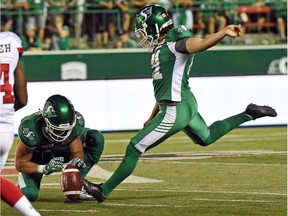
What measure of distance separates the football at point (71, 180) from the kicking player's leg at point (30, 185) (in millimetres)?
492

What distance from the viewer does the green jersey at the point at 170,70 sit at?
849 centimetres

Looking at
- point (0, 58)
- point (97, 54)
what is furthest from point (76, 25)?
point (0, 58)

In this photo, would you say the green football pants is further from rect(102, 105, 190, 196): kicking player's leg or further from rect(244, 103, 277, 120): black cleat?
rect(244, 103, 277, 120): black cleat

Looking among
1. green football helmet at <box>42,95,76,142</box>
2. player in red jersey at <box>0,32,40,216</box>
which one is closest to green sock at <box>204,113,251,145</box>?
green football helmet at <box>42,95,76,142</box>

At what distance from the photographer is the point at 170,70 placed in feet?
28.0

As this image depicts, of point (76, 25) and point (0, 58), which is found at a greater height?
point (0, 58)

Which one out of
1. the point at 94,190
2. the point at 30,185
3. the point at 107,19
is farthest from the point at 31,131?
the point at 107,19

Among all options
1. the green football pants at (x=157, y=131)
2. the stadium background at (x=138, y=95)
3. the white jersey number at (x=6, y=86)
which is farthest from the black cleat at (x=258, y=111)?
the stadium background at (x=138, y=95)

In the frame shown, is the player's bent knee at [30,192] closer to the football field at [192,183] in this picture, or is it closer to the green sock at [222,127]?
the football field at [192,183]

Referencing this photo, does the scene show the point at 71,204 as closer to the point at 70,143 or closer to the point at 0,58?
the point at 70,143

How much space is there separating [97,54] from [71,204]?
41.2 ft

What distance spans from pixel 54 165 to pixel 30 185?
0.55 m

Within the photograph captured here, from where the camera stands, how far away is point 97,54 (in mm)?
21000

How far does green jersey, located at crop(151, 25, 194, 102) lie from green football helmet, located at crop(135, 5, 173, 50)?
0.32 ft
